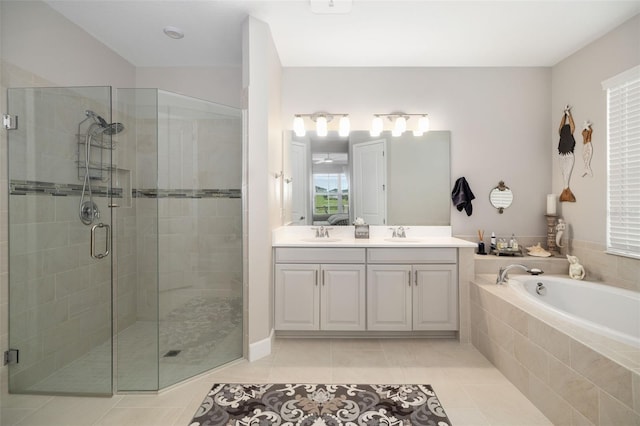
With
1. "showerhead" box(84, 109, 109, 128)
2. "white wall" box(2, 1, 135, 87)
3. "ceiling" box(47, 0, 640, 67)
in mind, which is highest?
"ceiling" box(47, 0, 640, 67)

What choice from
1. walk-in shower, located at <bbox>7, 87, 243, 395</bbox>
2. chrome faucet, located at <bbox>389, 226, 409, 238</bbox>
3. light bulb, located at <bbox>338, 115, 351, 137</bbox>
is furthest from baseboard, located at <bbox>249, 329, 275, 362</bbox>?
light bulb, located at <bbox>338, 115, 351, 137</bbox>

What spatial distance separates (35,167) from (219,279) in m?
1.37

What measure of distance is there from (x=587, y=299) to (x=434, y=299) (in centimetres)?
113

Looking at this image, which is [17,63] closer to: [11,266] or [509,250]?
[11,266]

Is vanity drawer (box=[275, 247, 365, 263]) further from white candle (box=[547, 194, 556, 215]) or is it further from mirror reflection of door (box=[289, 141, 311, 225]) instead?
white candle (box=[547, 194, 556, 215])

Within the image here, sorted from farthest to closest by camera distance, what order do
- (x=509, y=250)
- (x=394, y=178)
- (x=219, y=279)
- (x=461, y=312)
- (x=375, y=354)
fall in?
(x=394, y=178) < (x=509, y=250) < (x=461, y=312) < (x=375, y=354) < (x=219, y=279)

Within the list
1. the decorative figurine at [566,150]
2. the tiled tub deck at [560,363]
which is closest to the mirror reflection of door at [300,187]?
the tiled tub deck at [560,363]

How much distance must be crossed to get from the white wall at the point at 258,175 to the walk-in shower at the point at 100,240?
422 millimetres

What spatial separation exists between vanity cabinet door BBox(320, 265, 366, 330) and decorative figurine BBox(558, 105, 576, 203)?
6.83ft

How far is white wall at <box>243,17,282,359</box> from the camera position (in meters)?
2.38

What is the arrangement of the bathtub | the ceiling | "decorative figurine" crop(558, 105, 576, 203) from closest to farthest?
the bathtub, the ceiling, "decorative figurine" crop(558, 105, 576, 203)

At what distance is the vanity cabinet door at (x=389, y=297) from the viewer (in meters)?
2.69

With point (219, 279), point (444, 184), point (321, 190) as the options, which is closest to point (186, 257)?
point (219, 279)

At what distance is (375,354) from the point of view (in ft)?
8.18
